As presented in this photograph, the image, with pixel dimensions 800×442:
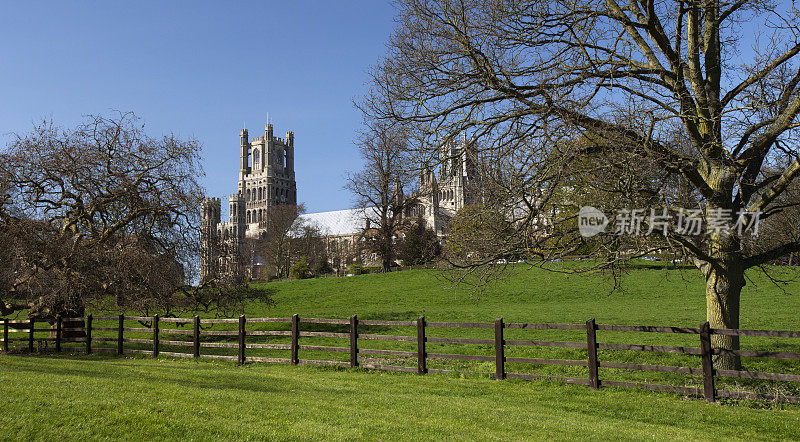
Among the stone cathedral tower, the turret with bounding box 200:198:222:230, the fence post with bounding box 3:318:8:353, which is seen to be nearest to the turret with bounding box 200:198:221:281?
the turret with bounding box 200:198:222:230

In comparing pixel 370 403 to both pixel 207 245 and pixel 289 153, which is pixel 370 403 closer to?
pixel 207 245

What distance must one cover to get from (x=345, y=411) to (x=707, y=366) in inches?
249

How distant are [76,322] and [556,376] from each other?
15921mm

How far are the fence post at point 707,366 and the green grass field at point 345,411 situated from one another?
33 centimetres

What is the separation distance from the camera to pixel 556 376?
39.2ft

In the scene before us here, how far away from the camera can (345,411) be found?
29.0ft

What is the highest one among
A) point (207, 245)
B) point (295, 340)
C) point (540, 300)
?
point (207, 245)

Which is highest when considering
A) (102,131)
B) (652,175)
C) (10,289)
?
(102,131)

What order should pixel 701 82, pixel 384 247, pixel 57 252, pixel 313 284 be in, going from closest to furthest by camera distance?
pixel 701 82, pixel 57 252, pixel 313 284, pixel 384 247

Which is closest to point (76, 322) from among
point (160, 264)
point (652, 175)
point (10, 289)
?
point (10, 289)

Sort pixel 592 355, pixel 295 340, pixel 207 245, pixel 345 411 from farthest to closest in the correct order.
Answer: pixel 207 245, pixel 295 340, pixel 592 355, pixel 345 411

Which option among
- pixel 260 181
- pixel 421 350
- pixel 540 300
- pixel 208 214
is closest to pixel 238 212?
pixel 260 181

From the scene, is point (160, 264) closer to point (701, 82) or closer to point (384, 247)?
point (701, 82)

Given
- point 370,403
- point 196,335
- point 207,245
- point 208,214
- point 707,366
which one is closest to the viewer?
point 370,403
